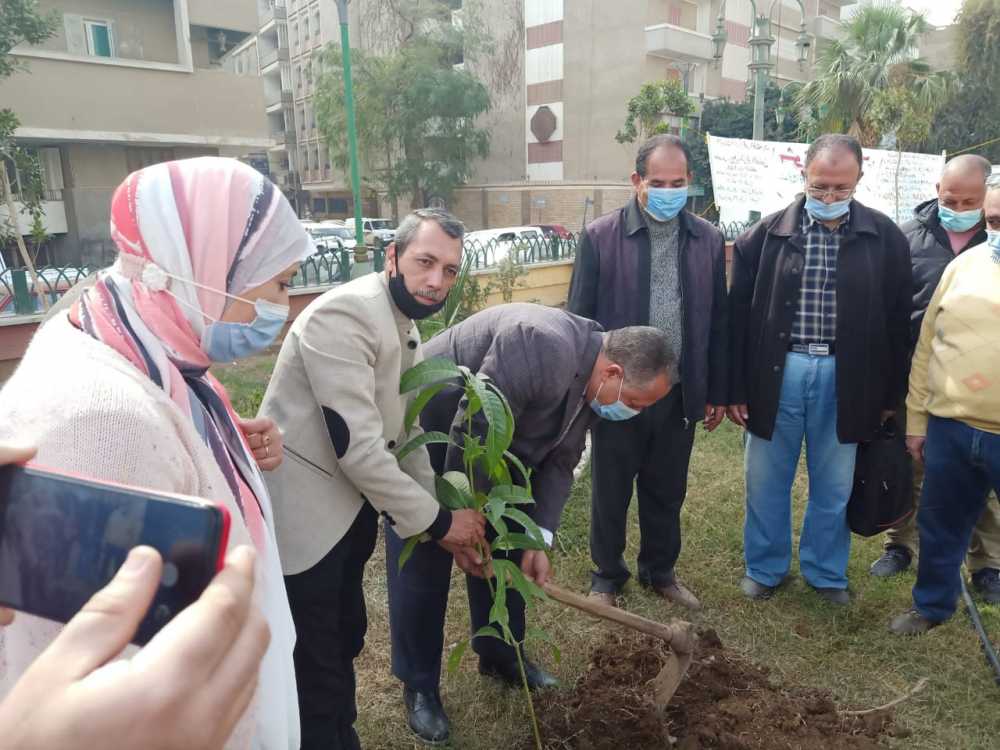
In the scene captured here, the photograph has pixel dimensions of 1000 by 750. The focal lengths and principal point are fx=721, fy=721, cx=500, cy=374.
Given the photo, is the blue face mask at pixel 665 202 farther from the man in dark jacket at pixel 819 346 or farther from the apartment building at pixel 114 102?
the apartment building at pixel 114 102

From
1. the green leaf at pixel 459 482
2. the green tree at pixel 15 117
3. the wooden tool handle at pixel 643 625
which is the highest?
the green tree at pixel 15 117

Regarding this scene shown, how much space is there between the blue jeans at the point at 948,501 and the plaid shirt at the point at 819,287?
0.56 meters

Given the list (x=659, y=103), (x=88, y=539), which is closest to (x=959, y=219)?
(x=88, y=539)

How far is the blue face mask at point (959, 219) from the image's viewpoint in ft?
10.7

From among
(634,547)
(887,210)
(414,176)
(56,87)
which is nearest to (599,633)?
(634,547)

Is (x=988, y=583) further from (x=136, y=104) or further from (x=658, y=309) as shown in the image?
(x=136, y=104)

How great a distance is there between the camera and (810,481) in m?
3.32

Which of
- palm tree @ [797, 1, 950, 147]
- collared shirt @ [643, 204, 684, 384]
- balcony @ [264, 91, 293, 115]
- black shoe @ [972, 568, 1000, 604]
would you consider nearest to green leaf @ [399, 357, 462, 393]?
collared shirt @ [643, 204, 684, 384]

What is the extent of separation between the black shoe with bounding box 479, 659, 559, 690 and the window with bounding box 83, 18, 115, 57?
46.1 feet

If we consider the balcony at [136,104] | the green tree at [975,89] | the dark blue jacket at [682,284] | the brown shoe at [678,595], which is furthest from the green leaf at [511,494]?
the green tree at [975,89]

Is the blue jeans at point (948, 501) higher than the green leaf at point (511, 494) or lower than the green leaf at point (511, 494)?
lower

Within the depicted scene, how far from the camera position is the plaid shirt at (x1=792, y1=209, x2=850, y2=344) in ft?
10.0

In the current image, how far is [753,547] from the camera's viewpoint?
340cm

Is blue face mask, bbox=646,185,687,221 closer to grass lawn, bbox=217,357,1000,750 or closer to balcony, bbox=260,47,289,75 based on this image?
grass lawn, bbox=217,357,1000,750
